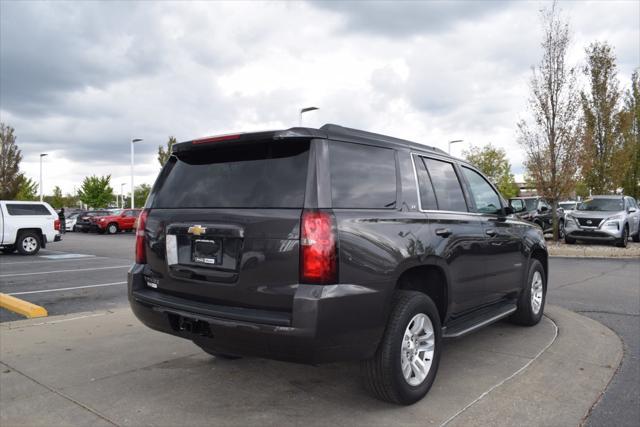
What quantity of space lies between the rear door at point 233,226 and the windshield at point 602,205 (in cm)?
1576

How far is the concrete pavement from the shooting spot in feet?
10.9

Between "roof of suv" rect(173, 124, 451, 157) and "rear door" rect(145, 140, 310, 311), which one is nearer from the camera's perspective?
"rear door" rect(145, 140, 310, 311)

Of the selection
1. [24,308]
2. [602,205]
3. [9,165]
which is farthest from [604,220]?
[9,165]

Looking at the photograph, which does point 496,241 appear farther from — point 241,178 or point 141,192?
point 141,192

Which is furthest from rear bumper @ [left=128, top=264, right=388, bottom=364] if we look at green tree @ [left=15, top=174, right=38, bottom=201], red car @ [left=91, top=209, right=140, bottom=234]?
green tree @ [left=15, top=174, right=38, bottom=201]

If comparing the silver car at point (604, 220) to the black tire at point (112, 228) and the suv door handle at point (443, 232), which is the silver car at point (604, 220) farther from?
the black tire at point (112, 228)

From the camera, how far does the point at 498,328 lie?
565 cm

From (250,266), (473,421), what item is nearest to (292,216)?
(250,266)

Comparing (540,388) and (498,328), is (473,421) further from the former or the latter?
(498,328)

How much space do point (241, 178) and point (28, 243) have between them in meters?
16.0

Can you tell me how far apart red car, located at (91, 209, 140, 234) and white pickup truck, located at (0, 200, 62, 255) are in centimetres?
1504

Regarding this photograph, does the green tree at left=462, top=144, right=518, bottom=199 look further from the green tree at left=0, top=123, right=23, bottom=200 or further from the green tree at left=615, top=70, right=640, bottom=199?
the green tree at left=0, top=123, right=23, bottom=200

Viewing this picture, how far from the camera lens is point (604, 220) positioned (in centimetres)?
1520

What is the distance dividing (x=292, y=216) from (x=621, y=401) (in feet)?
9.06
